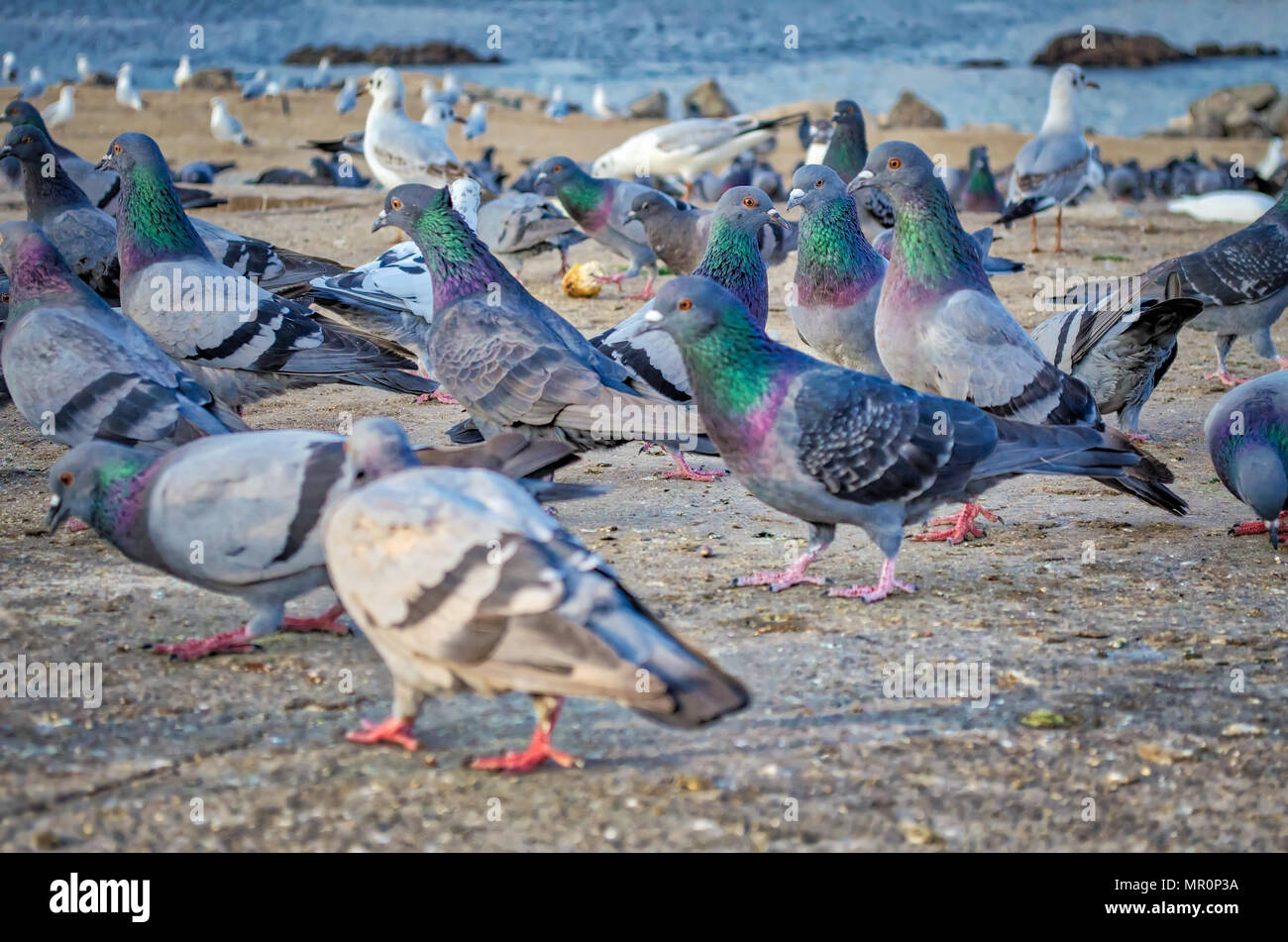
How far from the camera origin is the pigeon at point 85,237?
7734mm

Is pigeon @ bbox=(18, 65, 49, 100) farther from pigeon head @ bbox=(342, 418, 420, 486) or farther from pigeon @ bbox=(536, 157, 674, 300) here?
pigeon head @ bbox=(342, 418, 420, 486)

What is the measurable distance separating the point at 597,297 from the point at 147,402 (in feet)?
19.7

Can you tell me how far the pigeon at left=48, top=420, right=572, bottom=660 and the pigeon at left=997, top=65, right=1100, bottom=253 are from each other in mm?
9015

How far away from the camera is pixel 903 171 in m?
5.93

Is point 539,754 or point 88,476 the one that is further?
point 88,476

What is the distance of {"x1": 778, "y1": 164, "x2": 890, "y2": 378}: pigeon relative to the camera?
6.63 m

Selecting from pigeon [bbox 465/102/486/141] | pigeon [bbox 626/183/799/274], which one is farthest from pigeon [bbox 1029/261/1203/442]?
pigeon [bbox 465/102/486/141]

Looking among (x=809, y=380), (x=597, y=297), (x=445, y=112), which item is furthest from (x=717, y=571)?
(x=445, y=112)

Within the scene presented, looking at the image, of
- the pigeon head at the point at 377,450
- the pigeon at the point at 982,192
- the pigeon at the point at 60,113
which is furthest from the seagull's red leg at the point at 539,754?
the pigeon at the point at 60,113

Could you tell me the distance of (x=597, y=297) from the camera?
11.0 meters

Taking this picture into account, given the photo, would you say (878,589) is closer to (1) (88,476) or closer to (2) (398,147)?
(1) (88,476)

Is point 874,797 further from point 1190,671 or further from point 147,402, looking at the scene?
point 147,402

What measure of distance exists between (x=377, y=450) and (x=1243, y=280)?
5.93 metres

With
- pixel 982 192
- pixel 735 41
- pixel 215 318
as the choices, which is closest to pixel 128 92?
pixel 982 192
